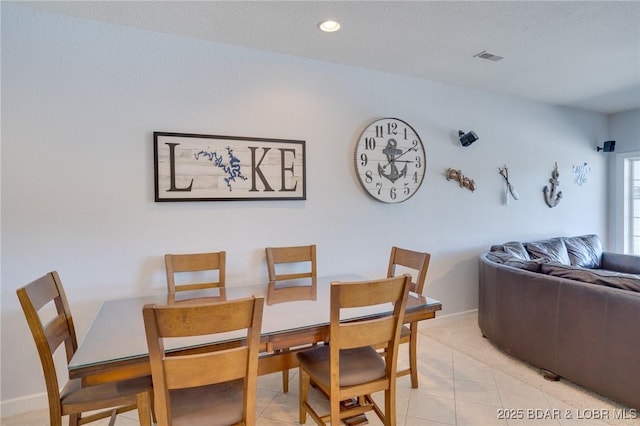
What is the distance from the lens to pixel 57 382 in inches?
60.7

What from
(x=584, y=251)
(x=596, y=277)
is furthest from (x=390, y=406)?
(x=584, y=251)

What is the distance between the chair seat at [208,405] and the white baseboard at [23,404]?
140 centimetres

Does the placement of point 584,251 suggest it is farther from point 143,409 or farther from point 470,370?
point 143,409

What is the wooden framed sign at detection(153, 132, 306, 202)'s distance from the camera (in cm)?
256

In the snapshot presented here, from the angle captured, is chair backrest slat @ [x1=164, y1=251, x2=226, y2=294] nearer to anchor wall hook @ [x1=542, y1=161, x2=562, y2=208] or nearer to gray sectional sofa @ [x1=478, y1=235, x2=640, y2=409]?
gray sectional sofa @ [x1=478, y1=235, x2=640, y2=409]

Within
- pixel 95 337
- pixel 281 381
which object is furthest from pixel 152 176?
pixel 281 381

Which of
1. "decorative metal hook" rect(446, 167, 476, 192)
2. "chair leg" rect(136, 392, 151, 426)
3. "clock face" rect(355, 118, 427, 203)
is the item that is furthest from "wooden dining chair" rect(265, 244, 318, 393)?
"decorative metal hook" rect(446, 167, 476, 192)

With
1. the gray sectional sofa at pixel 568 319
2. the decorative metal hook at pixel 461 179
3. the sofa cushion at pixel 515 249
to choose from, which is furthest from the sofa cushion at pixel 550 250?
the decorative metal hook at pixel 461 179

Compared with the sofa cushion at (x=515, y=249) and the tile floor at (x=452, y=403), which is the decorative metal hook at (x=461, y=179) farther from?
the tile floor at (x=452, y=403)

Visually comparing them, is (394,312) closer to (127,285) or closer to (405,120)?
(127,285)

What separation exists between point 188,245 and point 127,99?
111 centimetres

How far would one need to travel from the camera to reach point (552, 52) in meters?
2.92

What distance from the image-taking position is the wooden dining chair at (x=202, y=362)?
4.13 feet

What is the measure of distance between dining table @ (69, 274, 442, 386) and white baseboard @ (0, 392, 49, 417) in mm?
890
